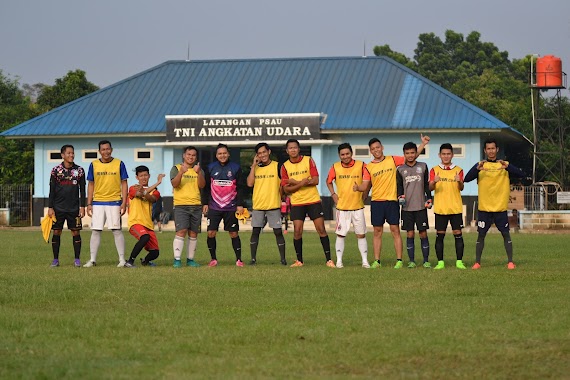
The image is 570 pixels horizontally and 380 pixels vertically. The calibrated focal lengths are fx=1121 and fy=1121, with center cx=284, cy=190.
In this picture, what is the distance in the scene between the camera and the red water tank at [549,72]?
50750 mm

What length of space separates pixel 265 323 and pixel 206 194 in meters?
8.54

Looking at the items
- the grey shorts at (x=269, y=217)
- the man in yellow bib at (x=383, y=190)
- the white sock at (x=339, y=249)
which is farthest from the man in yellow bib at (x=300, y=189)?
the man in yellow bib at (x=383, y=190)

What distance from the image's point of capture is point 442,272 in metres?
16.4


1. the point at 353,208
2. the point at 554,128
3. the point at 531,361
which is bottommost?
the point at 531,361

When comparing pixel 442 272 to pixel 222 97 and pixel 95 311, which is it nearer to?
pixel 95 311

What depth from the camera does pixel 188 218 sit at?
18.9 meters

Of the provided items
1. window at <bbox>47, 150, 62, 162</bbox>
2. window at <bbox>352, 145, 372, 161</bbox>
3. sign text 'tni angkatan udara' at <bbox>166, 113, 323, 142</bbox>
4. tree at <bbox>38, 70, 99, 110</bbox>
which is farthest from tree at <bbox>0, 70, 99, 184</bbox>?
window at <bbox>352, 145, 372, 161</bbox>

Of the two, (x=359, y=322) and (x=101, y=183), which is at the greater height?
(x=101, y=183)

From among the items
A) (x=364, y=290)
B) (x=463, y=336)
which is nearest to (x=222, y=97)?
(x=364, y=290)

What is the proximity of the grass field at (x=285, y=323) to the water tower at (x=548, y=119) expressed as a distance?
3464cm

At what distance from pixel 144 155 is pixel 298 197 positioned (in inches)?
1295

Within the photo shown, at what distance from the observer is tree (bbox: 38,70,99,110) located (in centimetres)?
6388

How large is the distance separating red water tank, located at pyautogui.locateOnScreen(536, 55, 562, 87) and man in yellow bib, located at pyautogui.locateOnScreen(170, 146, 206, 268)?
34.7 m

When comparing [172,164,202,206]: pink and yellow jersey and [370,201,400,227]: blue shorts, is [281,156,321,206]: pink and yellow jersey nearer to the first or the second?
[370,201,400,227]: blue shorts
